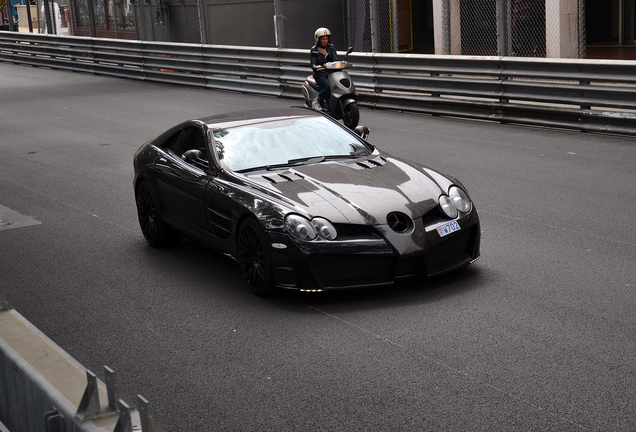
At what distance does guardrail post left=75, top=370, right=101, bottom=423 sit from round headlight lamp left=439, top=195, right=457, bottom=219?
14.7ft

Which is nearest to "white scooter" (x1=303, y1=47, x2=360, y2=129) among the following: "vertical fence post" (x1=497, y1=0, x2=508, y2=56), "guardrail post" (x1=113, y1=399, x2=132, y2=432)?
"vertical fence post" (x1=497, y1=0, x2=508, y2=56)

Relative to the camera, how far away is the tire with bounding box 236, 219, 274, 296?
21.0 ft

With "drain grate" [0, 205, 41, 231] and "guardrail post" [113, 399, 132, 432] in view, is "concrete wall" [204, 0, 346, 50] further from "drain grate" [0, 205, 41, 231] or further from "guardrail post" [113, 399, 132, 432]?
"guardrail post" [113, 399, 132, 432]

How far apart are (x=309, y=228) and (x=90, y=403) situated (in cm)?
380

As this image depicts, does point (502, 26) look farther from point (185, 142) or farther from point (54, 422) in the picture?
point (54, 422)

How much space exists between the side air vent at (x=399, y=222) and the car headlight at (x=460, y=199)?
0.57m

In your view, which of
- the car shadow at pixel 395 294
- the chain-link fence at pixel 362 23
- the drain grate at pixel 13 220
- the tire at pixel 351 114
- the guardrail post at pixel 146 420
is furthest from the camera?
the chain-link fence at pixel 362 23

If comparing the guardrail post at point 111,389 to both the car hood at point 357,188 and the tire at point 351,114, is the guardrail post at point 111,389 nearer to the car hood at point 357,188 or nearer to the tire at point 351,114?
the car hood at point 357,188

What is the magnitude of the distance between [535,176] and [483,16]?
19.2 metres

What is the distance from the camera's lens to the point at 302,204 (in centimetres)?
642

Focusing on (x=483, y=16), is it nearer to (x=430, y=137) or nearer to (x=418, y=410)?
(x=430, y=137)

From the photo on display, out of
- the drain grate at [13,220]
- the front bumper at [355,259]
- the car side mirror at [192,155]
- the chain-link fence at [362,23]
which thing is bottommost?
the drain grate at [13,220]

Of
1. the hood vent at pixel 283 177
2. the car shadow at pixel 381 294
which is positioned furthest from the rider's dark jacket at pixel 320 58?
the car shadow at pixel 381 294

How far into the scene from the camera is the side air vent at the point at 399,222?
636 centimetres
